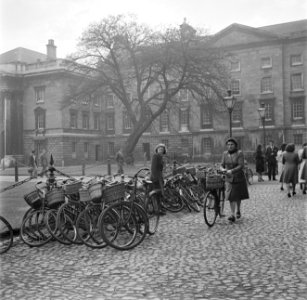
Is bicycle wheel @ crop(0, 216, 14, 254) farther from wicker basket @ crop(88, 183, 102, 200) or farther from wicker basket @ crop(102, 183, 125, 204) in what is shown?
wicker basket @ crop(102, 183, 125, 204)

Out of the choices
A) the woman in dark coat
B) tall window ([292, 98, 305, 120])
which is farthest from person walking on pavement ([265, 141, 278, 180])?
tall window ([292, 98, 305, 120])

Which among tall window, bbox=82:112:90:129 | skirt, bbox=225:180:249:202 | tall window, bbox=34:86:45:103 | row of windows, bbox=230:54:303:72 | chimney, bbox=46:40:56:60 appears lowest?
skirt, bbox=225:180:249:202

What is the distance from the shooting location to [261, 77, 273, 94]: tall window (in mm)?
54000

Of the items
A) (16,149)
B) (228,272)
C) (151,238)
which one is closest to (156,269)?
(228,272)

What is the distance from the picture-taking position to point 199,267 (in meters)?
5.85

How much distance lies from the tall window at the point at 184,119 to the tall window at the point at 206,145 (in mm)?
3136

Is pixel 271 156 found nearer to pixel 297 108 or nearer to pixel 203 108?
pixel 203 108

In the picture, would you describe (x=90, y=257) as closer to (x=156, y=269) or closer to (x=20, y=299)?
(x=156, y=269)

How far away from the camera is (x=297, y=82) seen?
52.6m

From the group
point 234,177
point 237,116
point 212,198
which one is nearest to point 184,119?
point 237,116

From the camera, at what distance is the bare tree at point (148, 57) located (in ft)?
118

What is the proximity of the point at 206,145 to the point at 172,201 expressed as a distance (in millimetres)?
46515

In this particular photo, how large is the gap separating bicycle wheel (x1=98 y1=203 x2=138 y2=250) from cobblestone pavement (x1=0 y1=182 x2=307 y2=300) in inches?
7.5

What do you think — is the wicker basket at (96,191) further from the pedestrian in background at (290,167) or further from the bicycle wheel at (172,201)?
the pedestrian in background at (290,167)
